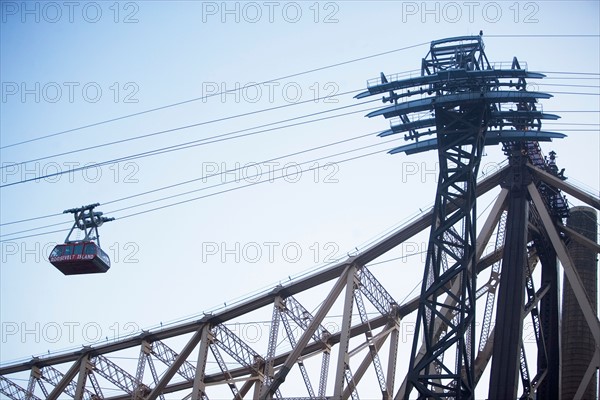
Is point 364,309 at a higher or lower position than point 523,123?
lower

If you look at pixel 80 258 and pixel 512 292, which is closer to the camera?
pixel 512 292

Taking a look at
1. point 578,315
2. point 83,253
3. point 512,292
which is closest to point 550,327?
point 512,292

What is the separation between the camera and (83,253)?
5356cm

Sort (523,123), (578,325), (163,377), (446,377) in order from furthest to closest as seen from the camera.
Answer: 1. (578,325)
2. (163,377)
3. (523,123)
4. (446,377)

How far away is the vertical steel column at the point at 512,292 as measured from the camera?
47.4 meters

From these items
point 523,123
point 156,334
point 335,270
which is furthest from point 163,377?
point 523,123

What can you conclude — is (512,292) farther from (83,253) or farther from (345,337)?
(83,253)

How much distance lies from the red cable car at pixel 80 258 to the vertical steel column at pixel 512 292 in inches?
891

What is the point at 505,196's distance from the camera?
54.3 metres

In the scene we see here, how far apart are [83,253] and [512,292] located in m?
24.2

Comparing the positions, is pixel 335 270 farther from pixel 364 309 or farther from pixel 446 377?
pixel 446 377

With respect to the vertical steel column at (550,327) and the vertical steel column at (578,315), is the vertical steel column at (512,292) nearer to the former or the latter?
the vertical steel column at (550,327)

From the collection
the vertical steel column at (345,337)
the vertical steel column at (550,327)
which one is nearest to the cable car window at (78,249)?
the vertical steel column at (345,337)

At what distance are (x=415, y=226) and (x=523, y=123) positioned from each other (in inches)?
353
